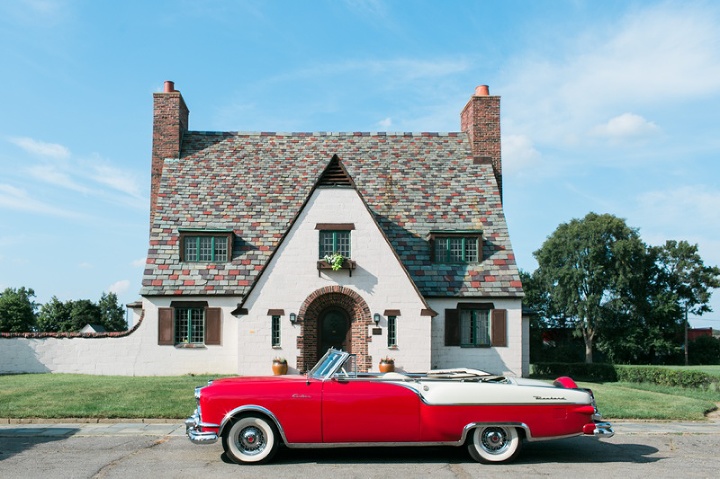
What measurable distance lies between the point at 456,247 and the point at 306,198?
5.59 m

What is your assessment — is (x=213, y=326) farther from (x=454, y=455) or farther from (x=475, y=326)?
(x=454, y=455)

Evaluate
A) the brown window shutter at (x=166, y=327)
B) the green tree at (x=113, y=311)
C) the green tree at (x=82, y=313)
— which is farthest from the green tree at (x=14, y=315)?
the brown window shutter at (x=166, y=327)

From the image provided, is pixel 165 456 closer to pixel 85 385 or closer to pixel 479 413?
pixel 479 413

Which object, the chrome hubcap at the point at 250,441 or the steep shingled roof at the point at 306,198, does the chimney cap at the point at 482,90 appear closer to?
the steep shingled roof at the point at 306,198

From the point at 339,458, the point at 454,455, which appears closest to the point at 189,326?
the point at 339,458

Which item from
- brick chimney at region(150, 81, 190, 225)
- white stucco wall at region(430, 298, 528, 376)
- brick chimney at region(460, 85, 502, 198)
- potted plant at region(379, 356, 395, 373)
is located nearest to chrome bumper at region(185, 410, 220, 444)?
potted plant at region(379, 356, 395, 373)

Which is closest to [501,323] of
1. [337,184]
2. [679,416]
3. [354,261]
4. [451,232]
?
[451,232]

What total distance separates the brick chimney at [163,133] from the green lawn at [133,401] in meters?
9.66

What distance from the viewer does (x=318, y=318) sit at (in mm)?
22250

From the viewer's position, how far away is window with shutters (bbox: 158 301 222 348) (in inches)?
906

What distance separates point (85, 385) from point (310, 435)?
10.7m

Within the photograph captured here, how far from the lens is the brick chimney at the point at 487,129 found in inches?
1084

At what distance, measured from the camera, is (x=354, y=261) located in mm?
21812

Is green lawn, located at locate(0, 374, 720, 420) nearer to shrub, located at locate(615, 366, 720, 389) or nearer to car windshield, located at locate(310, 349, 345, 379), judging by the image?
shrub, located at locate(615, 366, 720, 389)
